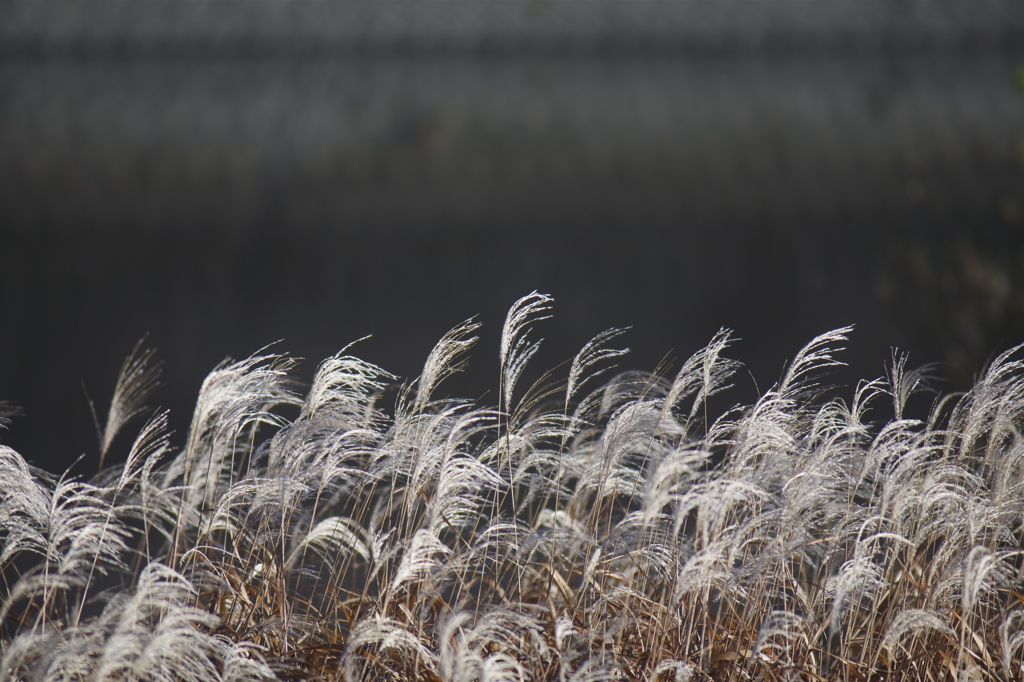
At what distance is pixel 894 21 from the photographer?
16.2 ft

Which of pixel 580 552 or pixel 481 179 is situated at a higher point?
pixel 481 179

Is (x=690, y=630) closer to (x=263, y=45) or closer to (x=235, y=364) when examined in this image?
(x=235, y=364)

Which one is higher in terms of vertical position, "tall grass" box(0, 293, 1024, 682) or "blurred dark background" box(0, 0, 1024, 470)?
"blurred dark background" box(0, 0, 1024, 470)

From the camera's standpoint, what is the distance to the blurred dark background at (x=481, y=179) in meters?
4.66

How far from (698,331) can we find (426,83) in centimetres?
230

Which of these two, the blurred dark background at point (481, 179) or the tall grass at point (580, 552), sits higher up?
the blurred dark background at point (481, 179)

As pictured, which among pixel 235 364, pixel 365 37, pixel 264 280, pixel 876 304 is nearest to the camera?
pixel 235 364

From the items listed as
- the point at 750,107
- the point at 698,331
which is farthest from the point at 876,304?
the point at 750,107

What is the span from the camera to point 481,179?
16.2 ft

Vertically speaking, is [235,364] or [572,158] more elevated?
[572,158]

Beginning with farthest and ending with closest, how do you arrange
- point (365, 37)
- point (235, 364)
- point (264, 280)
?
point (365, 37) → point (264, 280) → point (235, 364)

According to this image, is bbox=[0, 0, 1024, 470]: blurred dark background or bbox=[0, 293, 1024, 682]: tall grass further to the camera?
bbox=[0, 0, 1024, 470]: blurred dark background

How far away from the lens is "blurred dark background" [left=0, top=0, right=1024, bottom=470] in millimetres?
4664

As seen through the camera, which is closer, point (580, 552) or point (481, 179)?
point (580, 552)
